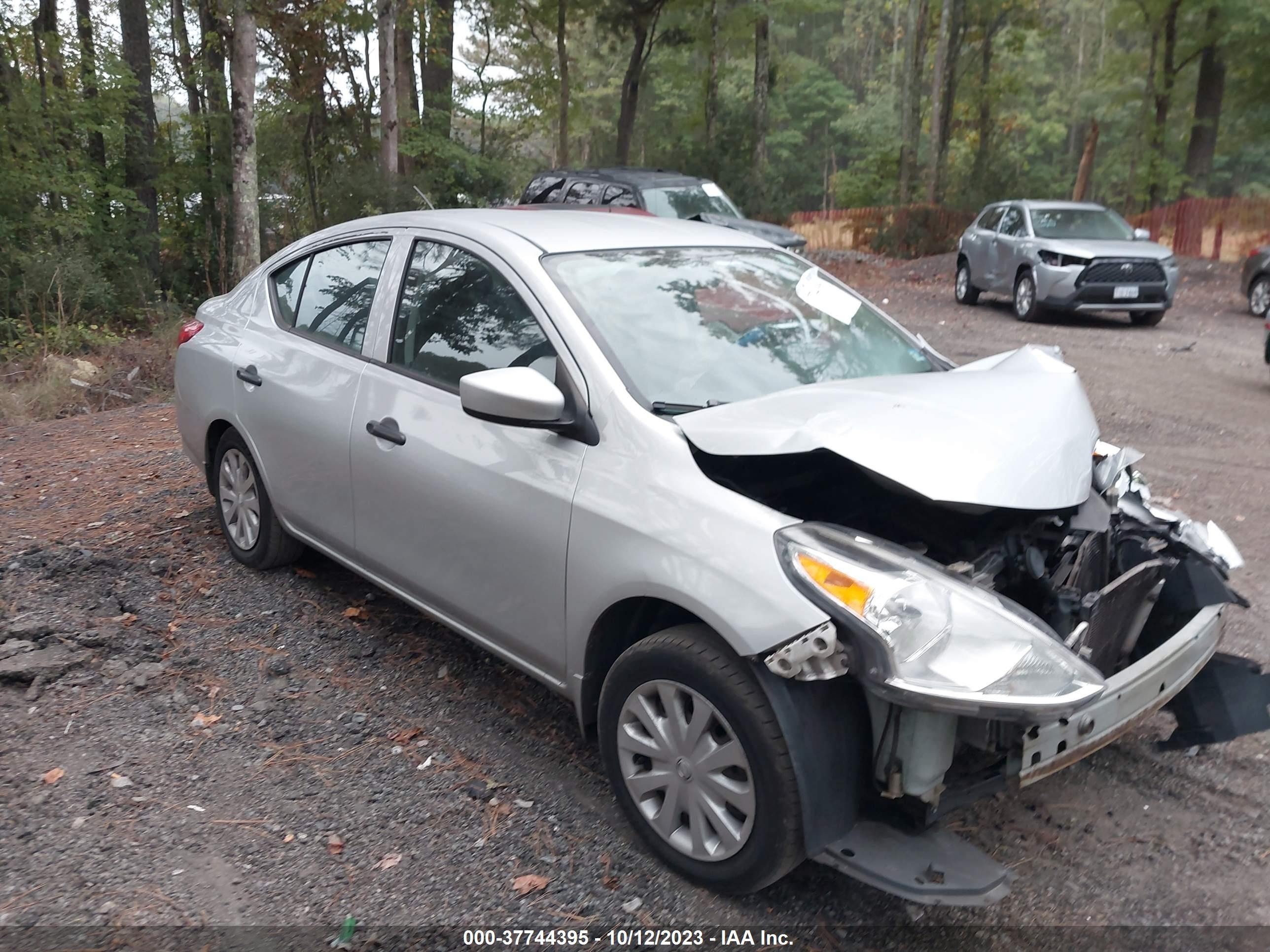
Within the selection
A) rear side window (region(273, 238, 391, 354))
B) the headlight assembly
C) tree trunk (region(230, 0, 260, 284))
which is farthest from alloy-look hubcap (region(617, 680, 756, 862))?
tree trunk (region(230, 0, 260, 284))

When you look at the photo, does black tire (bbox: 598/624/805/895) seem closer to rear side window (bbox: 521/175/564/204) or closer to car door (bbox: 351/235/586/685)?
car door (bbox: 351/235/586/685)

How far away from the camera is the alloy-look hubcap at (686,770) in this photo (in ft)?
9.26

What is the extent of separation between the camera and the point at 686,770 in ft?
9.64

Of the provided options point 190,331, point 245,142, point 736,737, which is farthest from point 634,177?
point 736,737

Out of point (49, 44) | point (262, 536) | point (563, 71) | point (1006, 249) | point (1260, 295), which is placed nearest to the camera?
point (262, 536)

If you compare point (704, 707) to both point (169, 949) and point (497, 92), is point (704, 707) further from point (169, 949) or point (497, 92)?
point (497, 92)

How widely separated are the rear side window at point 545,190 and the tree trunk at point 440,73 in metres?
10.5

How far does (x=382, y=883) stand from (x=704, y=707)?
109 centimetres

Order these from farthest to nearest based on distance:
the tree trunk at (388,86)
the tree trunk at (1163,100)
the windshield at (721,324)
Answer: the tree trunk at (1163,100) → the tree trunk at (388,86) → the windshield at (721,324)

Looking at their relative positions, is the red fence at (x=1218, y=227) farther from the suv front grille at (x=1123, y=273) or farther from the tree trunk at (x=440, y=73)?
the tree trunk at (x=440, y=73)

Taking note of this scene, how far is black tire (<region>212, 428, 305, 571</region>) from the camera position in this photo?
4.95 metres

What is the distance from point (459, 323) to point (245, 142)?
38.2 ft

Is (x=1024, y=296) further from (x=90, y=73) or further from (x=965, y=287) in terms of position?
(x=90, y=73)

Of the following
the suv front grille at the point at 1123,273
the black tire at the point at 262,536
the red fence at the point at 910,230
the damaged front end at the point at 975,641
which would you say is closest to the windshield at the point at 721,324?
the damaged front end at the point at 975,641
